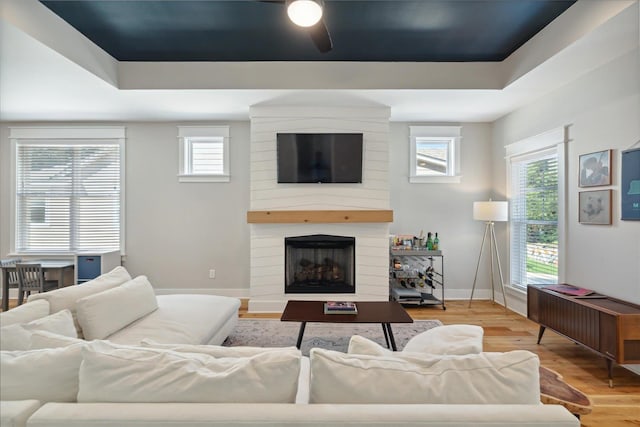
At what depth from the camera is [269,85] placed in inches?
146

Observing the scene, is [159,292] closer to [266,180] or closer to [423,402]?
[266,180]

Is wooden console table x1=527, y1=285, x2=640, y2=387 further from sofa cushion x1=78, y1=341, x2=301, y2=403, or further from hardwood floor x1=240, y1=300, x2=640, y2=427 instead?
sofa cushion x1=78, y1=341, x2=301, y2=403

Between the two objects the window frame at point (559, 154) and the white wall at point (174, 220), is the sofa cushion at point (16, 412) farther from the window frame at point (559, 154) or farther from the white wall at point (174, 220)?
the window frame at point (559, 154)

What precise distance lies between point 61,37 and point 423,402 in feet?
12.3

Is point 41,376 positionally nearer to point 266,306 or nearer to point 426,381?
point 426,381

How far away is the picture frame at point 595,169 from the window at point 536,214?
0.28m

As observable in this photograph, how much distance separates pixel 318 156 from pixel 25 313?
3.24m

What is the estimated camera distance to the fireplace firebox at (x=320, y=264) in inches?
174

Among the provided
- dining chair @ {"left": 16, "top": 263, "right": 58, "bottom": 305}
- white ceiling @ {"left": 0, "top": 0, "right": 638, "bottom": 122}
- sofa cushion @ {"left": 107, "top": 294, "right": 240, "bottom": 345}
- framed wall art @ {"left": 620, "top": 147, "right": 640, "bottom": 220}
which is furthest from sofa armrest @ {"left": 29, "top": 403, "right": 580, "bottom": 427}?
dining chair @ {"left": 16, "top": 263, "right": 58, "bottom": 305}

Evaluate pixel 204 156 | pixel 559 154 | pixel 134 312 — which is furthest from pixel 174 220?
pixel 559 154

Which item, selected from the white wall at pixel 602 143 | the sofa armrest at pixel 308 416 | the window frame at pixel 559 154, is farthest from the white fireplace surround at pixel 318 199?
the sofa armrest at pixel 308 416

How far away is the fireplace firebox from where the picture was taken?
174 inches

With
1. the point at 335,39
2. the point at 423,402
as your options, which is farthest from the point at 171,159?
the point at 423,402

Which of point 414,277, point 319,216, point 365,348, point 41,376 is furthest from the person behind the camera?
point 414,277
